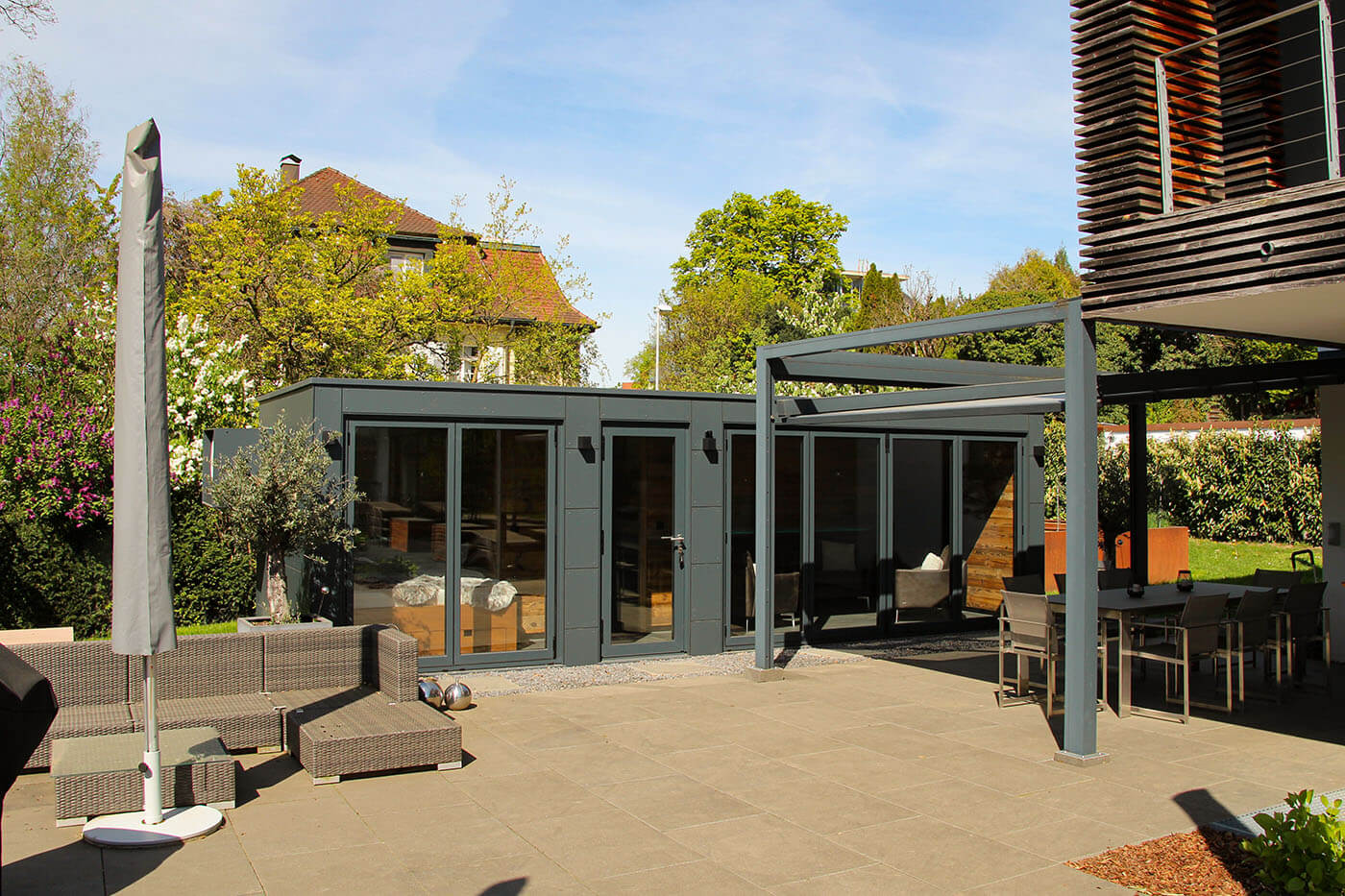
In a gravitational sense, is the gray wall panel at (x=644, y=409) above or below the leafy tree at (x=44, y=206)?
below

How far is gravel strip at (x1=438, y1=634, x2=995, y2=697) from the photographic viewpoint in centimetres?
836

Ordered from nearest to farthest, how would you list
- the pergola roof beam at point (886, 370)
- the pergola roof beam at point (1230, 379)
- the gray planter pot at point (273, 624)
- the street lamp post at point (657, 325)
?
the gray planter pot at point (273, 624)
the pergola roof beam at point (1230, 379)
the pergola roof beam at point (886, 370)
the street lamp post at point (657, 325)

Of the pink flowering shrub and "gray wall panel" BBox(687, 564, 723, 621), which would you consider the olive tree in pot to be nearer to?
the pink flowering shrub

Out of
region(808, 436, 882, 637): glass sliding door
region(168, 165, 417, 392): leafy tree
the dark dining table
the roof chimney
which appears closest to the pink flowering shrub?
region(808, 436, 882, 637): glass sliding door

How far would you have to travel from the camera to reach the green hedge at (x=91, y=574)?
905 cm

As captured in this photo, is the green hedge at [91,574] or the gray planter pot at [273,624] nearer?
the gray planter pot at [273,624]

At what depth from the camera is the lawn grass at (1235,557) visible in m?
16.0

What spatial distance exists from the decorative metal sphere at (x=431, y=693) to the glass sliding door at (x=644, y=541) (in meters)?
2.13

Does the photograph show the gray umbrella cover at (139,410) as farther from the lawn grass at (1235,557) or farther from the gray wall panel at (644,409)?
the lawn grass at (1235,557)

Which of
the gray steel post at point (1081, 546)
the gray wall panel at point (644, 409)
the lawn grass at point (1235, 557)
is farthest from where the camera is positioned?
the lawn grass at point (1235, 557)

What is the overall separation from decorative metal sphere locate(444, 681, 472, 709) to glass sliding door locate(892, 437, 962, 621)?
517cm

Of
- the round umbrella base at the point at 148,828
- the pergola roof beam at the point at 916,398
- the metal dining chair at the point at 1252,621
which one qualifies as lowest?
the round umbrella base at the point at 148,828

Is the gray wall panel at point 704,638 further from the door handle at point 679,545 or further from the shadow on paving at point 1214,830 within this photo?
the shadow on paving at point 1214,830

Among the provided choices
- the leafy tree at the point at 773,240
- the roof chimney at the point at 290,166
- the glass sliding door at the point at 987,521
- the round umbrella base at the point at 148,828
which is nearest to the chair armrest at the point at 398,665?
the round umbrella base at the point at 148,828
